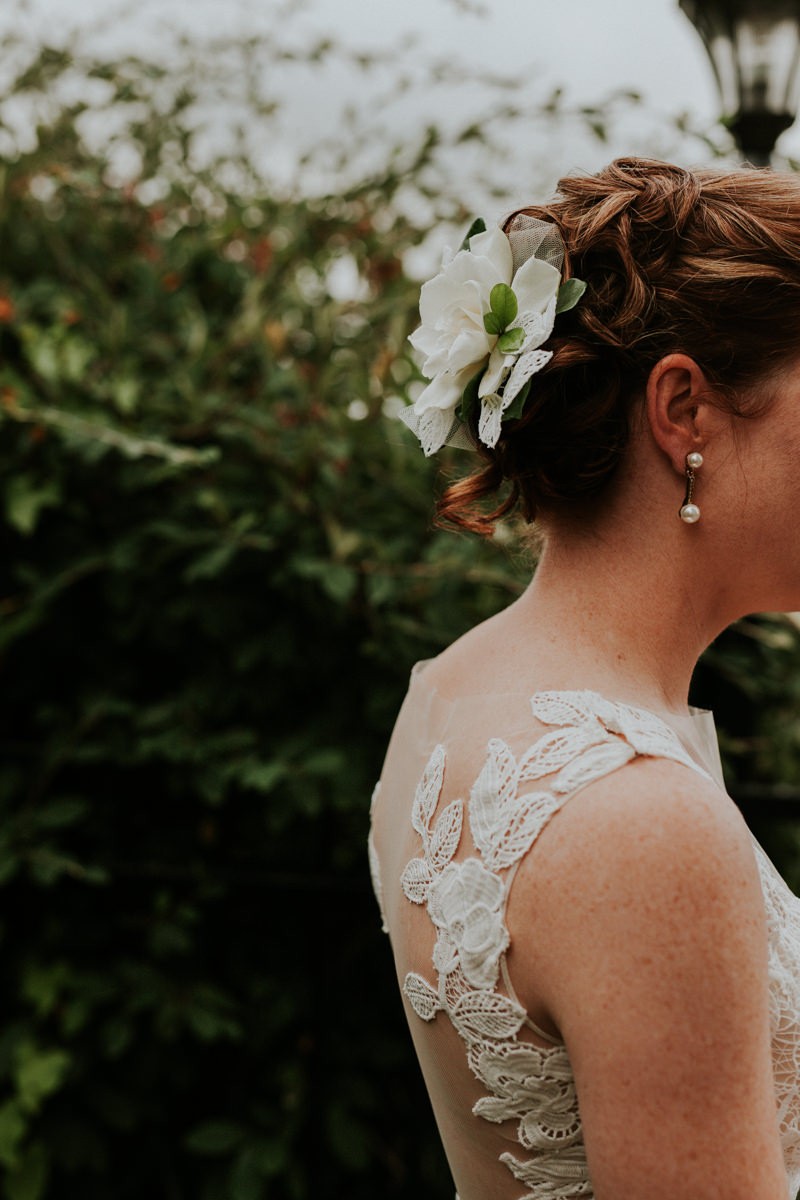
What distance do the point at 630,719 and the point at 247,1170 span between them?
6.05ft

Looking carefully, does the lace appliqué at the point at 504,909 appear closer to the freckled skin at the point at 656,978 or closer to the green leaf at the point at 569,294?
the freckled skin at the point at 656,978

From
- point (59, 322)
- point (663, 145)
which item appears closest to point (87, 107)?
point (59, 322)

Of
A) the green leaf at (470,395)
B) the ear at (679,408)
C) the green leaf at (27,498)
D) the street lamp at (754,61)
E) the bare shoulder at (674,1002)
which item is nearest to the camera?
the bare shoulder at (674,1002)

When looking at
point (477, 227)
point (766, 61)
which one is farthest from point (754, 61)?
point (477, 227)

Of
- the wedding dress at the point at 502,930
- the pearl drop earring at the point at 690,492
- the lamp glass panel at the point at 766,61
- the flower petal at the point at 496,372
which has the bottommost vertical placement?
the wedding dress at the point at 502,930

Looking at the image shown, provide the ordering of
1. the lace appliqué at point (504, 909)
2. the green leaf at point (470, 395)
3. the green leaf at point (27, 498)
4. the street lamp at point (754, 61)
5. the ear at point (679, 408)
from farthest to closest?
the street lamp at point (754, 61), the green leaf at point (27, 498), the green leaf at point (470, 395), the ear at point (679, 408), the lace appliqué at point (504, 909)

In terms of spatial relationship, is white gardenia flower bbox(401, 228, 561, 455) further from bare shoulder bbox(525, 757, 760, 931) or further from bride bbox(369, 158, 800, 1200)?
bare shoulder bbox(525, 757, 760, 931)

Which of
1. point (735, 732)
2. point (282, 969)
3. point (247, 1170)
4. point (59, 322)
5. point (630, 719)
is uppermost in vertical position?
point (59, 322)

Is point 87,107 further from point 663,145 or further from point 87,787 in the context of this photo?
point 87,787

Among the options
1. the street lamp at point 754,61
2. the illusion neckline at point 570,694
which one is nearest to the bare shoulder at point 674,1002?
the illusion neckline at point 570,694

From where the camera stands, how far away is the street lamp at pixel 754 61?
2.97m

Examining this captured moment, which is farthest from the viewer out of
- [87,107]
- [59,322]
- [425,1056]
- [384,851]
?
[87,107]

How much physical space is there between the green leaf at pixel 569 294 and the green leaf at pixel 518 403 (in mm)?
89

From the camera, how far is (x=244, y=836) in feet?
9.28
